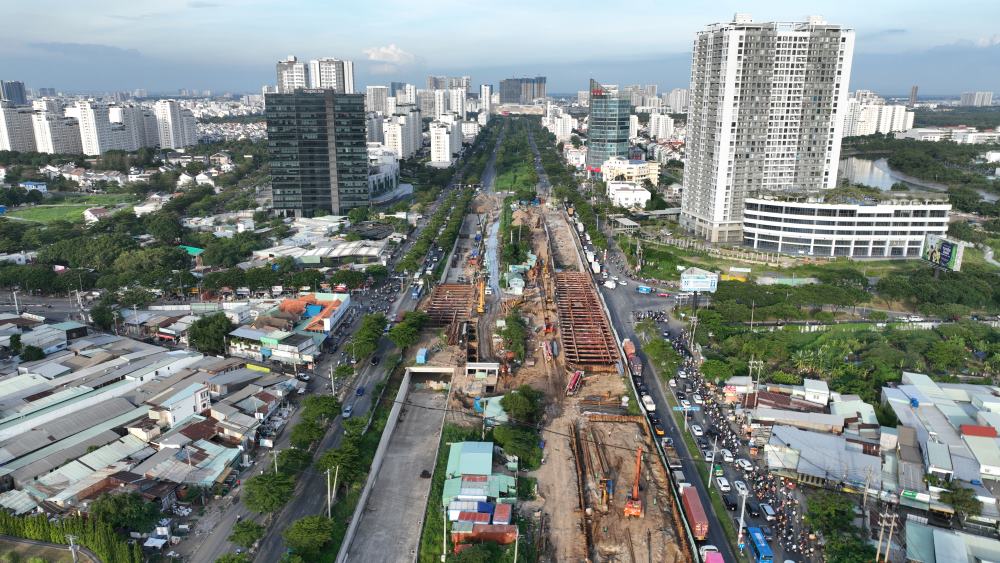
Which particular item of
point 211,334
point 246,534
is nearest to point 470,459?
point 246,534

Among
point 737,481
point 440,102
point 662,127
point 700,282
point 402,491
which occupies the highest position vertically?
point 440,102

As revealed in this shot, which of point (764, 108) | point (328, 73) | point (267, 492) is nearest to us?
point (267, 492)

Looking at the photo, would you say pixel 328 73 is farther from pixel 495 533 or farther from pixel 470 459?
pixel 495 533

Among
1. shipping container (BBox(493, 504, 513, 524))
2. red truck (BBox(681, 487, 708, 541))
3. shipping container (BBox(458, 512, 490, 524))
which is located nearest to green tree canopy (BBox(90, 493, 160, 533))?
shipping container (BBox(458, 512, 490, 524))

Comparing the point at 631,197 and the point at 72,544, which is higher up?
the point at 631,197

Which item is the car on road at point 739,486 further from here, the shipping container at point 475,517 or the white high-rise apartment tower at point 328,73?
the white high-rise apartment tower at point 328,73

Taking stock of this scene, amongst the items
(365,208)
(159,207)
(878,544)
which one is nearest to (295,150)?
(365,208)

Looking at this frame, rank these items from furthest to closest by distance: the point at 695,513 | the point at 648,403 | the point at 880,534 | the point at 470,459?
the point at 648,403, the point at 470,459, the point at 695,513, the point at 880,534

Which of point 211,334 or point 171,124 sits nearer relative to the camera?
point 211,334
